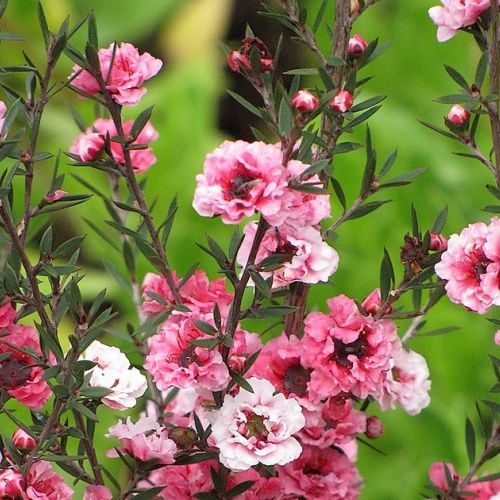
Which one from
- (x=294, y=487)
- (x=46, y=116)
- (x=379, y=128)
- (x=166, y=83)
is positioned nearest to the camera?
(x=294, y=487)

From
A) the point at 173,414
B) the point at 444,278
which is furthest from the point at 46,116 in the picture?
the point at 444,278

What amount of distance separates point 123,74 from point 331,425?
220 mm

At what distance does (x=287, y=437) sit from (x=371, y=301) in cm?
11

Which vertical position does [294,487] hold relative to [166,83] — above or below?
above

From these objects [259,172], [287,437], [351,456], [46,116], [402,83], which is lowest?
[46,116]

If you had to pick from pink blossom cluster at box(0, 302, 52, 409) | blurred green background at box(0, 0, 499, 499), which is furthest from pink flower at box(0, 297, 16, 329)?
blurred green background at box(0, 0, 499, 499)

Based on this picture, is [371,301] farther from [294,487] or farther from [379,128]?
[379,128]

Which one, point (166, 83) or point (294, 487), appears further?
point (166, 83)

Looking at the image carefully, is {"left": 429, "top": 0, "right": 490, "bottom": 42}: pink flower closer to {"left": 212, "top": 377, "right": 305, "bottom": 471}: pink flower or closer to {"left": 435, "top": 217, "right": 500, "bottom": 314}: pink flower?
{"left": 435, "top": 217, "right": 500, "bottom": 314}: pink flower

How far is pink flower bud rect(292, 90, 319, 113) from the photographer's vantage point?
454 mm

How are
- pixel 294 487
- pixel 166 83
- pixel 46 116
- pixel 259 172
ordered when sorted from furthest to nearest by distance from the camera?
pixel 46 116 < pixel 166 83 < pixel 294 487 < pixel 259 172

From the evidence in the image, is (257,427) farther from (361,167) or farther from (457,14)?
(361,167)

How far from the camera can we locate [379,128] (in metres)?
1.53

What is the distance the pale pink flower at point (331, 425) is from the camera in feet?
1.73
